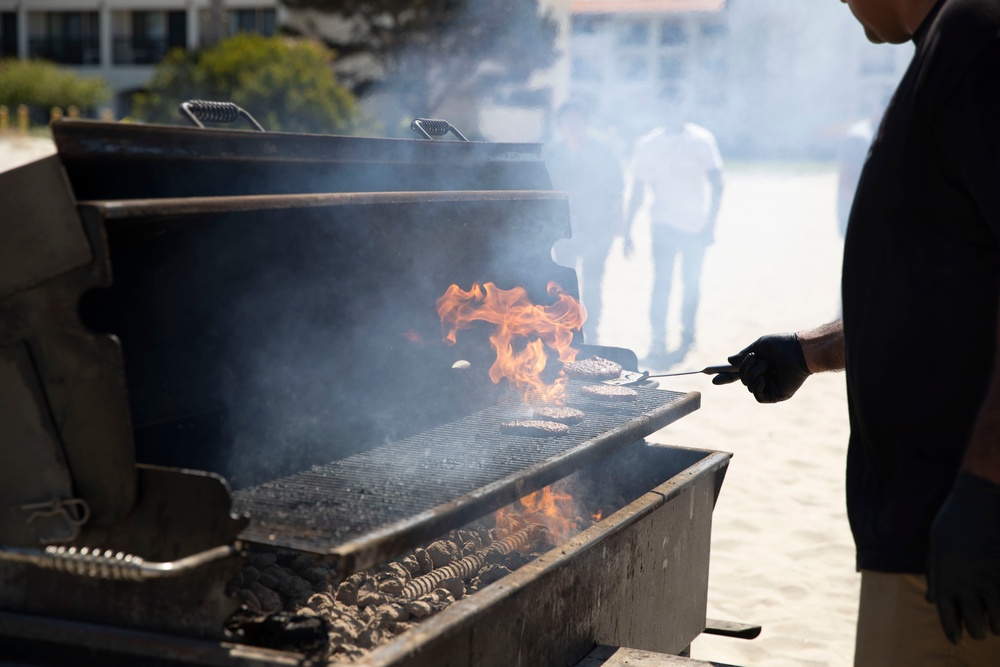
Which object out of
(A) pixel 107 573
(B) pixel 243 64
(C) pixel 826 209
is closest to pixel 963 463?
(A) pixel 107 573

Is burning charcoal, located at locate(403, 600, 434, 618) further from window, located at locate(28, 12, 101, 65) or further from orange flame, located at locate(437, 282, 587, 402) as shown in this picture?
window, located at locate(28, 12, 101, 65)

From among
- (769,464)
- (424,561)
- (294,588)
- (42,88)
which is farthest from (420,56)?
(294,588)

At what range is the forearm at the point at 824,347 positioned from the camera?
8.70ft

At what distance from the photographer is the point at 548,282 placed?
383cm

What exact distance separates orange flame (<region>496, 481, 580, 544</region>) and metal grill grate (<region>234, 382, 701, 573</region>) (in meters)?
0.37

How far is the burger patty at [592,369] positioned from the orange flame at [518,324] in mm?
58

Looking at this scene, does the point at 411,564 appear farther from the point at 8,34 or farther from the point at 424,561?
the point at 8,34

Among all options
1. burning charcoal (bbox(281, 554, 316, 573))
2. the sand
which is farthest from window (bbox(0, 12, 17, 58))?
burning charcoal (bbox(281, 554, 316, 573))

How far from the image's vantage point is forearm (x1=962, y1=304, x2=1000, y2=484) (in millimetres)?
1613

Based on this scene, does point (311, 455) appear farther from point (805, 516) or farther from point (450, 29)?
point (450, 29)

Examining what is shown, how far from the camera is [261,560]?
2879mm

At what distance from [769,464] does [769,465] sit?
0.07 ft

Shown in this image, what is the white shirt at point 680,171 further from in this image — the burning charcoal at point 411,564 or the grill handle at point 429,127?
the burning charcoal at point 411,564

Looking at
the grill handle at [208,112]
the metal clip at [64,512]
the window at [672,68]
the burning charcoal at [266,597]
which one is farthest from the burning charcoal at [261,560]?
the window at [672,68]
